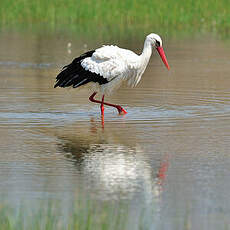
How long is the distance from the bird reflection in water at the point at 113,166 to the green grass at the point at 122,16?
13817 mm

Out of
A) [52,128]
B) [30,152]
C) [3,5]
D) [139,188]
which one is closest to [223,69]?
[52,128]

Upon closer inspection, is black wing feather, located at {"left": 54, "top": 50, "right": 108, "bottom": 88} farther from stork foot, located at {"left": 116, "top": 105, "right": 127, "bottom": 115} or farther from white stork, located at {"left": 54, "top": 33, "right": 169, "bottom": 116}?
stork foot, located at {"left": 116, "top": 105, "right": 127, "bottom": 115}

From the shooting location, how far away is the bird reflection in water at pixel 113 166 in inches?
291

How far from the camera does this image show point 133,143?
31.6 ft

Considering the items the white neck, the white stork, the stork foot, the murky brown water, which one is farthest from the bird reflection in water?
the white neck

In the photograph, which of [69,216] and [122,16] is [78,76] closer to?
[69,216]

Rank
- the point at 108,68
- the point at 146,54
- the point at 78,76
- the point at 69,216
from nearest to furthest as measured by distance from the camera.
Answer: the point at 69,216
the point at 108,68
the point at 146,54
the point at 78,76

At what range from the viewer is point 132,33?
23.2m

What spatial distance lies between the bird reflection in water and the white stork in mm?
1754

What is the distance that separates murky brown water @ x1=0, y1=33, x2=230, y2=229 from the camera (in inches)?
283

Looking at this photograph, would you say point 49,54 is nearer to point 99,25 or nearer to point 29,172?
point 99,25

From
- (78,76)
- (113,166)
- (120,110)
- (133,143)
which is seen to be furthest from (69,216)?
(78,76)

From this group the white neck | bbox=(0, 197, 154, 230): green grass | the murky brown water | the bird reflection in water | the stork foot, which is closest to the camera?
bbox=(0, 197, 154, 230): green grass

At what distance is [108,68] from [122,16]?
49.0 feet
